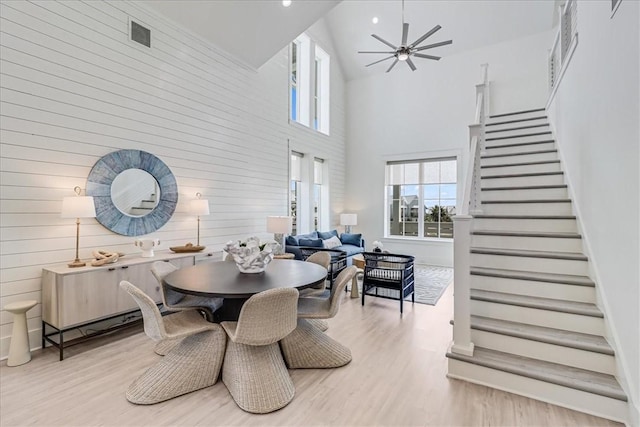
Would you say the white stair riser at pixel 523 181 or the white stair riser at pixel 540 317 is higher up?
the white stair riser at pixel 523 181

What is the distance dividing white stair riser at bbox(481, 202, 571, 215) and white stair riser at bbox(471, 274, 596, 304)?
109cm

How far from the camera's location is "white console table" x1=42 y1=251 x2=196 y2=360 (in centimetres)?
276

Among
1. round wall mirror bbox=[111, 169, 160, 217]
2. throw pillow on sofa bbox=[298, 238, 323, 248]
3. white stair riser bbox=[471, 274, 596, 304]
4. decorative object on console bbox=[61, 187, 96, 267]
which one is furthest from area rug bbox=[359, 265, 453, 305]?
decorative object on console bbox=[61, 187, 96, 267]

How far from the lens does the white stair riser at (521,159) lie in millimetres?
4304

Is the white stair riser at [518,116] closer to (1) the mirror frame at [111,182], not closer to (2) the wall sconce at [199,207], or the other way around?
(2) the wall sconce at [199,207]

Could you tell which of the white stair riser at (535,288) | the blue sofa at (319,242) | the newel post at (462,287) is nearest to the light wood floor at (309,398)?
the newel post at (462,287)

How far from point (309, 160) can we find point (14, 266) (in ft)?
17.3

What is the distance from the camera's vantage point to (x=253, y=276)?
2.66 m

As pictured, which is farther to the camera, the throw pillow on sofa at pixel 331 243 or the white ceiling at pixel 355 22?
the throw pillow on sofa at pixel 331 243

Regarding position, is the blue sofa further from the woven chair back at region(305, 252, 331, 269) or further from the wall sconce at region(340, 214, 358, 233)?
the woven chair back at region(305, 252, 331, 269)

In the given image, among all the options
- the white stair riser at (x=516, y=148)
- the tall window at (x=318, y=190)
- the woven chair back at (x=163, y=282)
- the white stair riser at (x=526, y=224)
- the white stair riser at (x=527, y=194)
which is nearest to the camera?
the woven chair back at (x=163, y=282)

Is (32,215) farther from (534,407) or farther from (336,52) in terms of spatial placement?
(336,52)

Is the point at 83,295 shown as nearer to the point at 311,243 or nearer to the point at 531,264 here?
the point at 311,243

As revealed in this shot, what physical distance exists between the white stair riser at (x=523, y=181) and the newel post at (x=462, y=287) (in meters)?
2.08
